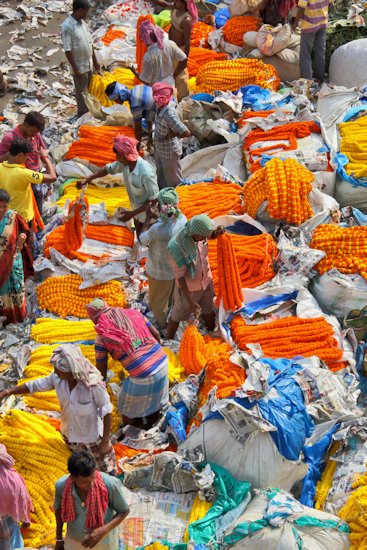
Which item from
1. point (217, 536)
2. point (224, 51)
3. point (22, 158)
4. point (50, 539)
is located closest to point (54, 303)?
point (22, 158)

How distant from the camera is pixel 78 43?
26.5ft

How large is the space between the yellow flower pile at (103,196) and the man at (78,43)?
6.01 feet

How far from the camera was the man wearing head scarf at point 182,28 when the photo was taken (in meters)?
8.16

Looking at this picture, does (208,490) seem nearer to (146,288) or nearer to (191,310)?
(191,310)

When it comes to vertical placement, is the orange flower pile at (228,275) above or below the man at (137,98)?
below

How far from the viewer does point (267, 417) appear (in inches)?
163

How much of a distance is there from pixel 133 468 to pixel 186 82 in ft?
17.7

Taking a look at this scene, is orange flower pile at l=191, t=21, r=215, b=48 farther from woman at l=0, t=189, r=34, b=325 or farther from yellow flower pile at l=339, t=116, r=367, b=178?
woman at l=0, t=189, r=34, b=325

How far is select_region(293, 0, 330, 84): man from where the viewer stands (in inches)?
312

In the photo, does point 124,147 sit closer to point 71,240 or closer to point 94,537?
point 71,240

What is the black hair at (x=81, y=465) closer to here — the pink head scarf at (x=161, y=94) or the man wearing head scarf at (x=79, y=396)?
the man wearing head scarf at (x=79, y=396)

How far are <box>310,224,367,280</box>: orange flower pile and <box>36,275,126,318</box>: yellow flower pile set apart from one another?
178 centimetres

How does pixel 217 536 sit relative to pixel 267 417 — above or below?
below

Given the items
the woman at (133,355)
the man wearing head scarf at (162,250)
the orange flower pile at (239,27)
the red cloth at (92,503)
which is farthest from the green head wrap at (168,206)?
the orange flower pile at (239,27)
